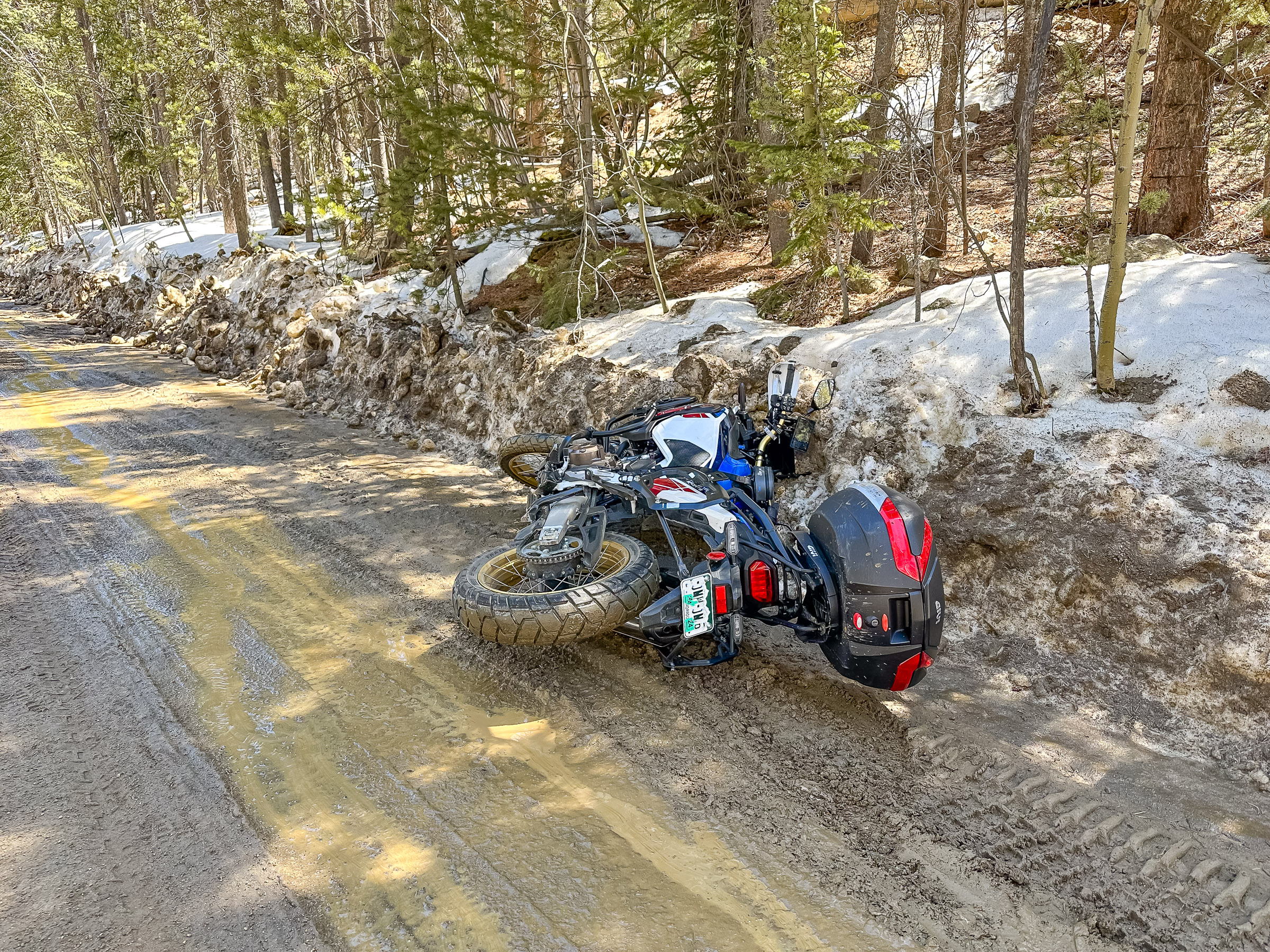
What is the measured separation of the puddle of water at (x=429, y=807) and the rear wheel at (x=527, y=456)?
66.7 inches

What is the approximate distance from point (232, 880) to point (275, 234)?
2138 centimetres

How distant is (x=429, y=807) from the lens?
11.7ft

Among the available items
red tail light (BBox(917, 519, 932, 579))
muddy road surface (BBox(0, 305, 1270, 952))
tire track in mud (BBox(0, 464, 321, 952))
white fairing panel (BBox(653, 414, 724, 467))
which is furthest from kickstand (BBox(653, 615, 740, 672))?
tire track in mud (BBox(0, 464, 321, 952))

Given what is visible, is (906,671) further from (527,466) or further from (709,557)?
(527,466)

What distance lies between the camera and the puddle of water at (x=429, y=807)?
296cm

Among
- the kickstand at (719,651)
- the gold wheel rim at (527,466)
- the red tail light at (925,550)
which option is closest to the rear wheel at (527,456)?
the gold wheel rim at (527,466)

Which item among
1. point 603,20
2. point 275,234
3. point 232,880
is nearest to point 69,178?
point 275,234

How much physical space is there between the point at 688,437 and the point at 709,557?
1083 mm

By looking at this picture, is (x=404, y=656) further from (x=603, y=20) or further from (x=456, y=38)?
(x=603, y=20)

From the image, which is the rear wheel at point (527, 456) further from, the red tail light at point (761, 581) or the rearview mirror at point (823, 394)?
the red tail light at point (761, 581)

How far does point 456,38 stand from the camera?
1182 cm

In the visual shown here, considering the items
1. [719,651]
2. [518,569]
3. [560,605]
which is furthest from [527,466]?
[719,651]

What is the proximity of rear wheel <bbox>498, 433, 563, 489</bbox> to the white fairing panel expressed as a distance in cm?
131

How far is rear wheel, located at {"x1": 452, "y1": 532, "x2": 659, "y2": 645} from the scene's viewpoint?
411 cm
